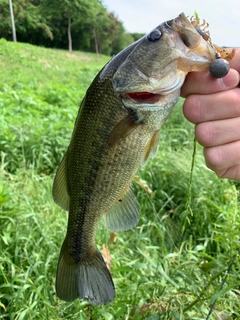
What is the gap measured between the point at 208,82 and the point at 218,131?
0.19m

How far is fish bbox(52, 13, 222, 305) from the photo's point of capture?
49.4 inches

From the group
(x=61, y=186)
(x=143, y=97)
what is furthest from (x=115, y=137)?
(x=61, y=186)

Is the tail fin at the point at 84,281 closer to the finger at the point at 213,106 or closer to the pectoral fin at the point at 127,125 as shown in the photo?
the pectoral fin at the point at 127,125

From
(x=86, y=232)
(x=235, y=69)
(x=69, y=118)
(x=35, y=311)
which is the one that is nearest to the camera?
(x=235, y=69)

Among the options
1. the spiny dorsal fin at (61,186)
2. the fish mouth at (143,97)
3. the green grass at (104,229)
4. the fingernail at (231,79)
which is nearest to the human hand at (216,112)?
the fingernail at (231,79)

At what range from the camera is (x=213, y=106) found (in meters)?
1.32

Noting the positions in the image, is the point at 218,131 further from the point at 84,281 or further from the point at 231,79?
the point at 84,281

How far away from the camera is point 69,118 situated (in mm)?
5266

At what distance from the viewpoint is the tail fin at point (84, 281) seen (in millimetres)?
1715

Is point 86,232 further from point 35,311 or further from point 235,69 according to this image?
point 235,69

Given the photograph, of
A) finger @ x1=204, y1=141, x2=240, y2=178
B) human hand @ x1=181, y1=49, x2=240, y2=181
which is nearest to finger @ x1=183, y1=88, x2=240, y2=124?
human hand @ x1=181, y1=49, x2=240, y2=181

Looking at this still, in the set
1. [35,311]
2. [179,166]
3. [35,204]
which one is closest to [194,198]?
[179,166]

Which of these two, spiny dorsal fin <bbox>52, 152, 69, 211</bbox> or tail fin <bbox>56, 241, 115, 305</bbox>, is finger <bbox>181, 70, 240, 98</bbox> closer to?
spiny dorsal fin <bbox>52, 152, 69, 211</bbox>

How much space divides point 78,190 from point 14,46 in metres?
2.15
